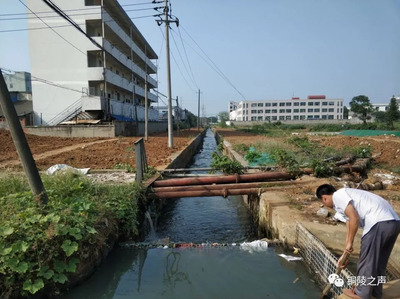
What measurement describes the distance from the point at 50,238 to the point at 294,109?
4311 inches

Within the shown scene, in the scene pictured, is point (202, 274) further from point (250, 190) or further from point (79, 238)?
point (250, 190)

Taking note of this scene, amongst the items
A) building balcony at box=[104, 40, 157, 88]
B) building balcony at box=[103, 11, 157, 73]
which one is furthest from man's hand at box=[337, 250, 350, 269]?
building balcony at box=[103, 11, 157, 73]

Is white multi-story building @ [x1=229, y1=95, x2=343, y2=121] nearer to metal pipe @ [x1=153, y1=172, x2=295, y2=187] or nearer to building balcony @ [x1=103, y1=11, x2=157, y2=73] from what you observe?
building balcony @ [x1=103, y1=11, x2=157, y2=73]

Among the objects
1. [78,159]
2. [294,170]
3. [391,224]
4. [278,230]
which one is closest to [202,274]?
[278,230]

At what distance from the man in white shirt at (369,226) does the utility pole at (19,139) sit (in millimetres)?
4489

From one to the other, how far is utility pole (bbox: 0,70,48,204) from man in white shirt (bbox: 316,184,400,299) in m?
4.49

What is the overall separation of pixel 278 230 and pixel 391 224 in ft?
10.3

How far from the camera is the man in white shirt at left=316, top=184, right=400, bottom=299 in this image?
2.99 meters

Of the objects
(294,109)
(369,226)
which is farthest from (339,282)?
(294,109)

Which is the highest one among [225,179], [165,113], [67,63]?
[67,63]

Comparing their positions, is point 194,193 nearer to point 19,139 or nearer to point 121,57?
point 19,139

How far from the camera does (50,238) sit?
3.90 m

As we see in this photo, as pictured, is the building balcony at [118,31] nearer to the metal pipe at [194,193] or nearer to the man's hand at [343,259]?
the metal pipe at [194,193]

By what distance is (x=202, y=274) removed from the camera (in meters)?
4.93
